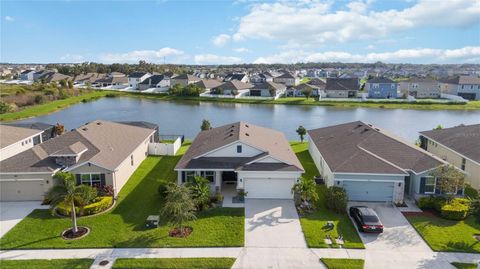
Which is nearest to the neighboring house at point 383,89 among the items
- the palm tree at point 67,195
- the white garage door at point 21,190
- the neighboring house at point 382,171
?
the neighboring house at point 382,171

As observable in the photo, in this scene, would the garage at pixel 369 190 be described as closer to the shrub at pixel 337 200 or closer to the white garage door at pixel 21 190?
the shrub at pixel 337 200

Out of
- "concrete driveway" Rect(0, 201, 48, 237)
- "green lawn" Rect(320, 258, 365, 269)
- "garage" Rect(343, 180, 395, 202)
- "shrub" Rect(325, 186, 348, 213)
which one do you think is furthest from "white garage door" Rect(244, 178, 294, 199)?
"concrete driveway" Rect(0, 201, 48, 237)

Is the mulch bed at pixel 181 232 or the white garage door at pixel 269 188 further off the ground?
the white garage door at pixel 269 188

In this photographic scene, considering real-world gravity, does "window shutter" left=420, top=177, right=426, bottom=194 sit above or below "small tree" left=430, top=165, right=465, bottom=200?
below

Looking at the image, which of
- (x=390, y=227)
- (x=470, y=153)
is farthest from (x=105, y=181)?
(x=470, y=153)

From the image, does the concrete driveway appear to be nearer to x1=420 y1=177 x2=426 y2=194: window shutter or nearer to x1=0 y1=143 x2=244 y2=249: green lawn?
x1=0 y1=143 x2=244 y2=249: green lawn

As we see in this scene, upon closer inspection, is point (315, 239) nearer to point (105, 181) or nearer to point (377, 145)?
point (377, 145)
